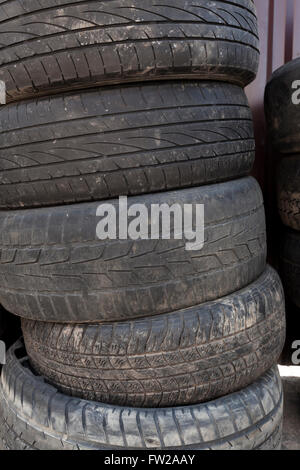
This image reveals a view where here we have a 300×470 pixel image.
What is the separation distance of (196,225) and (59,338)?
53 centimetres

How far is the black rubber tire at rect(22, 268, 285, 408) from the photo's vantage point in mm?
944

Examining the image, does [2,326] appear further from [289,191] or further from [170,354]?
[289,191]

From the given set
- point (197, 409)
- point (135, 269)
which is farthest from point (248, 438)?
point (135, 269)

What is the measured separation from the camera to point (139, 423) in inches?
36.8

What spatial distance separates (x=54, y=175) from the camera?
93 cm

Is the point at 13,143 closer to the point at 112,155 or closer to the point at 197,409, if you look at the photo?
the point at 112,155

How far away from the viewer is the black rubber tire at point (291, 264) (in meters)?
1.47

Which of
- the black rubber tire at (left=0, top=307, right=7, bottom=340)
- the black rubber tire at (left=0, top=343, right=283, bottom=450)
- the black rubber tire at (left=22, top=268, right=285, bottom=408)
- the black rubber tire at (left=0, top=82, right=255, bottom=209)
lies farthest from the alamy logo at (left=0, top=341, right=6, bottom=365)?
the black rubber tire at (left=0, top=82, right=255, bottom=209)

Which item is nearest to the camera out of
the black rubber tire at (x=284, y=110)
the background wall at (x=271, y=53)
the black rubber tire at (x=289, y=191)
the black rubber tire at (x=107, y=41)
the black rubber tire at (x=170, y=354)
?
the black rubber tire at (x=107, y=41)

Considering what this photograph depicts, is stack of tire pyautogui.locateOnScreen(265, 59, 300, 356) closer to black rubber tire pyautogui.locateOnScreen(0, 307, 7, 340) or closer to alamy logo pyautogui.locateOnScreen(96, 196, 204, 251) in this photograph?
alamy logo pyautogui.locateOnScreen(96, 196, 204, 251)

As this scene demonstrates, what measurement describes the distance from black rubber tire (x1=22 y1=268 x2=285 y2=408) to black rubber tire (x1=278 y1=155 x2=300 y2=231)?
0.52 metres

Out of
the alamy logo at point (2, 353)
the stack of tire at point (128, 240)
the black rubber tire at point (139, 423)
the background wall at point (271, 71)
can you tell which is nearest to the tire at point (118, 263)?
the stack of tire at point (128, 240)

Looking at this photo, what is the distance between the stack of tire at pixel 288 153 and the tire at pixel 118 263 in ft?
1.66

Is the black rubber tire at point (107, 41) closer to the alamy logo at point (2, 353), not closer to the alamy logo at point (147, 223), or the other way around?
the alamy logo at point (147, 223)
